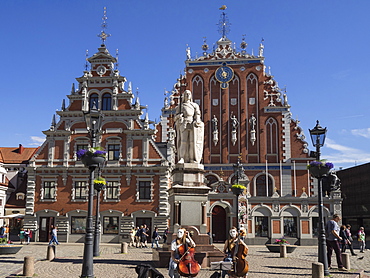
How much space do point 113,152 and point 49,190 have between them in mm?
6414

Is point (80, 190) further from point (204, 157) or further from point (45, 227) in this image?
point (204, 157)

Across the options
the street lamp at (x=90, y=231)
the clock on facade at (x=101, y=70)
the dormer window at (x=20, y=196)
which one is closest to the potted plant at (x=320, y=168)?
the street lamp at (x=90, y=231)

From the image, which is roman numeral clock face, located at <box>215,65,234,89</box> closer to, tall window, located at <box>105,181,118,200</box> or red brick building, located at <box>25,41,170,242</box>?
red brick building, located at <box>25,41,170,242</box>

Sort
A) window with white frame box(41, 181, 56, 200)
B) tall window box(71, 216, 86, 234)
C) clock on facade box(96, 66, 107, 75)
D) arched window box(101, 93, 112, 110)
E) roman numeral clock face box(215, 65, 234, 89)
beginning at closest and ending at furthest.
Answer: tall window box(71, 216, 86, 234), window with white frame box(41, 181, 56, 200), arched window box(101, 93, 112, 110), clock on facade box(96, 66, 107, 75), roman numeral clock face box(215, 65, 234, 89)

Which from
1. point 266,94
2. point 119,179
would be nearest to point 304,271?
point 119,179

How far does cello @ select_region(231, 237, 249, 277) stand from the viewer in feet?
33.8

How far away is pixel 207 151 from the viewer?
39.5 metres

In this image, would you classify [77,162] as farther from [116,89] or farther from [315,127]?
[315,127]

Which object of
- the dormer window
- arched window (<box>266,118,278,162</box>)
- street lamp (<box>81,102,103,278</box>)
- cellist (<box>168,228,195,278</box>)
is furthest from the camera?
the dormer window

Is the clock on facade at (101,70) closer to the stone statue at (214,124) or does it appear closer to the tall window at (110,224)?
the stone statue at (214,124)

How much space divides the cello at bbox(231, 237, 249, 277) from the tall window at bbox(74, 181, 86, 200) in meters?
26.3

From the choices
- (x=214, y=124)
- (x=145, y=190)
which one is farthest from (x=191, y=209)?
(x=214, y=124)

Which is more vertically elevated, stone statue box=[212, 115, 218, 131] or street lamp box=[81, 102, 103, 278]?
stone statue box=[212, 115, 218, 131]

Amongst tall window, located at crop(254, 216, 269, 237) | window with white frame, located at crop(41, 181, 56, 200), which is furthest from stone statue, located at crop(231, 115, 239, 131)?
window with white frame, located at crop(41, 181, 56, 200)
